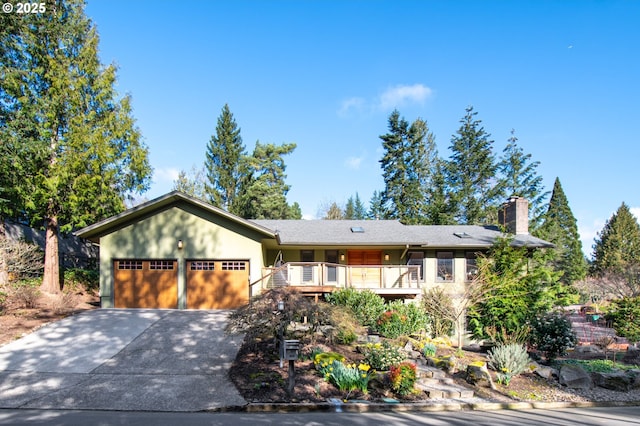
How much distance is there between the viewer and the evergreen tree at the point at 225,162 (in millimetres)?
38125

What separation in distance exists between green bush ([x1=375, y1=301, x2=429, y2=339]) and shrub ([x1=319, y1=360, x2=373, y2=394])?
4.65m

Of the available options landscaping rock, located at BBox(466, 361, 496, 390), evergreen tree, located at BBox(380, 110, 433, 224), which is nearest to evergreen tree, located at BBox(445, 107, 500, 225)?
evergreen tree, located at BBox(380, 110, 433, 224)

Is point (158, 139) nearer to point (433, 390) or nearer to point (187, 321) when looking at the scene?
point (187, 321)

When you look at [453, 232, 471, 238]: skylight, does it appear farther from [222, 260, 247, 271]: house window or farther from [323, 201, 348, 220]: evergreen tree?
[323, 201, 348, 220]: evergreen tree

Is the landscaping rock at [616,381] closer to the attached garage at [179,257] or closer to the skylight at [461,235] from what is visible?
the skylight at [461,235]

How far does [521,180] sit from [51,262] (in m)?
40.2

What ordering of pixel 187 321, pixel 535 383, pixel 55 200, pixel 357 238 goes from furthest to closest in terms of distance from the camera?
pixel 357 238, pixel 55 200, pixel 187 321, pixel 535 383

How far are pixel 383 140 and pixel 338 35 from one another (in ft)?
72.7

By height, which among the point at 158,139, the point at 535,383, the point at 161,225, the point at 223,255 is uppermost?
the point at 158,139

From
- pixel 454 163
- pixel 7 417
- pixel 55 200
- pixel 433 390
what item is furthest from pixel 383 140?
pixel 7 417

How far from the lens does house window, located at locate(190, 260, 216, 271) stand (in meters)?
15.4

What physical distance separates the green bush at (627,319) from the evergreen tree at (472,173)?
15.4 meters

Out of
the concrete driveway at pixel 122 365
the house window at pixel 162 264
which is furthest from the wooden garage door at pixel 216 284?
the concrete driveway at pixel 122 365

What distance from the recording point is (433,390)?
818 centimetres
